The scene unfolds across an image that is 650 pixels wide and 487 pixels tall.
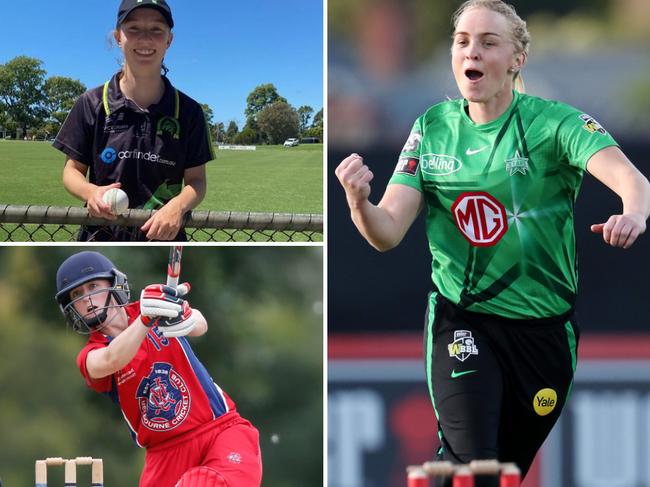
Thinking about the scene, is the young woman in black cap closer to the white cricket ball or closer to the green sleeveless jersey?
the white cricket ball

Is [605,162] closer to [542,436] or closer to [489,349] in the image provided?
[489,349]

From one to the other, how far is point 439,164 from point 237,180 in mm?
13692

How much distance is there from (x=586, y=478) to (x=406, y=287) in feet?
4.28

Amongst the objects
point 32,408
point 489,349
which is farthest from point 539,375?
point 32,408

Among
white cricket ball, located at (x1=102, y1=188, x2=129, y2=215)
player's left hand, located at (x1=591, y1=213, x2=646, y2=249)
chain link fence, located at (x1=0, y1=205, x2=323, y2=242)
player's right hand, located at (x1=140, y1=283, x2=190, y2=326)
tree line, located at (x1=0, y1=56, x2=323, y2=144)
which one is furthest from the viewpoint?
tree line, located at (x1=0, y1=56, x2=323, y2=144)

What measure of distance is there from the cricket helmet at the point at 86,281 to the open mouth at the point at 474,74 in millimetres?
1635

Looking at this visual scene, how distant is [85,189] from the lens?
177 inches

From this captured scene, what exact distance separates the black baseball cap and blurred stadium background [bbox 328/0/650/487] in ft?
3.61

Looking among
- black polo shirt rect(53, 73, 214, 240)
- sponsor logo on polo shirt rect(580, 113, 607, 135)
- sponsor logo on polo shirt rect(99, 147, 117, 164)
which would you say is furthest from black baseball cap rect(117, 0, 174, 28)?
sponsor logo on polo shirt rect(580, 113, 607, 135)

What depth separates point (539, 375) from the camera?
3555mm

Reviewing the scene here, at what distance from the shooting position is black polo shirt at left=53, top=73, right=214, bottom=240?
450 centimetres

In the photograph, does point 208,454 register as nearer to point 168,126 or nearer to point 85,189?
point 85,189

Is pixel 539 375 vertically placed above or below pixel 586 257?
below

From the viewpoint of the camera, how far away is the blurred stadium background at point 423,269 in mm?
5305
